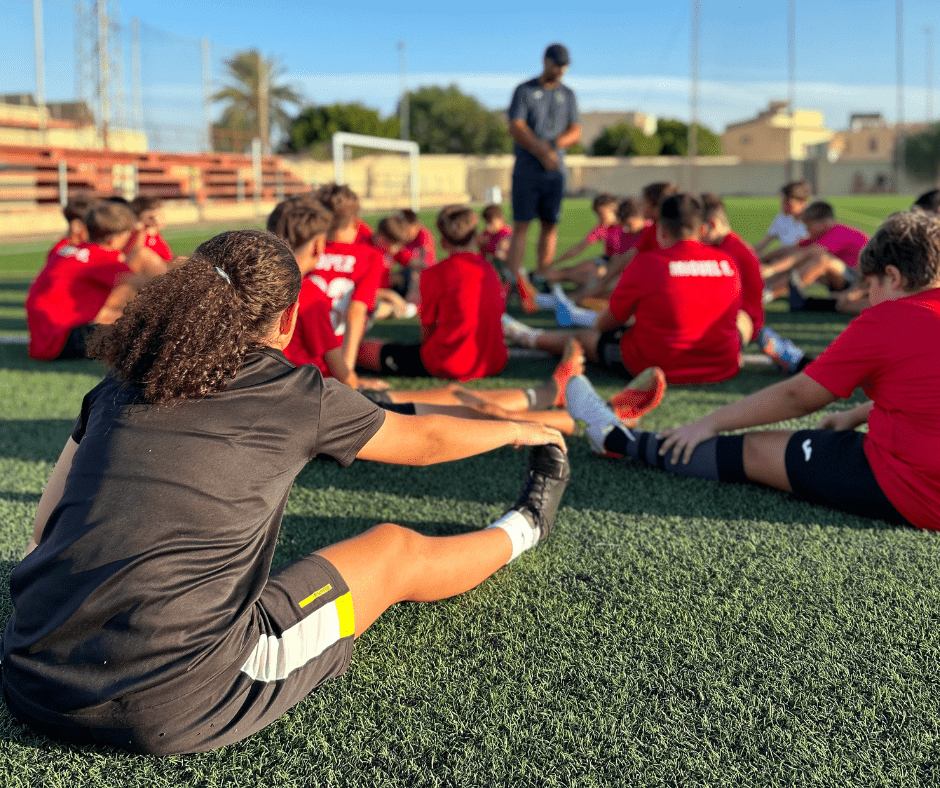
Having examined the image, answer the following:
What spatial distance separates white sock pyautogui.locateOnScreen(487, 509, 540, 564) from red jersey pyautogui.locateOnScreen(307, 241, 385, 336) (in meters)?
2.46

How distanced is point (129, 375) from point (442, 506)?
1772 mm

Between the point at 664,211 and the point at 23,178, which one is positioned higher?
the point at 23,178

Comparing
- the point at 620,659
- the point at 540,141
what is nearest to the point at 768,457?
the point at 620,659

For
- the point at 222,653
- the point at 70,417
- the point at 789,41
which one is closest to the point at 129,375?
the point at 222,653

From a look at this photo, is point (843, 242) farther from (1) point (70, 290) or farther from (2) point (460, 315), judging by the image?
(1) point (70, 290)

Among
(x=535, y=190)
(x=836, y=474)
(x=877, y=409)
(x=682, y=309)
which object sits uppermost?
(x=535, y=190)

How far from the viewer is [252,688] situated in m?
1.77

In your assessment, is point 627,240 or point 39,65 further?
point 39,65

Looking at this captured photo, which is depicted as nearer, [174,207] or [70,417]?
[70,417]

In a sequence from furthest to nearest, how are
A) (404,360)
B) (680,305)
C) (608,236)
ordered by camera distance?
(608,236)
(404,360)
(680,305)

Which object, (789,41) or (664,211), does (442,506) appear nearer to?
(664,211)

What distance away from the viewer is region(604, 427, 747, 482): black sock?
11.0 feet

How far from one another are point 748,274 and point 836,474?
3.02 metres

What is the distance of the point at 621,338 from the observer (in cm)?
527
